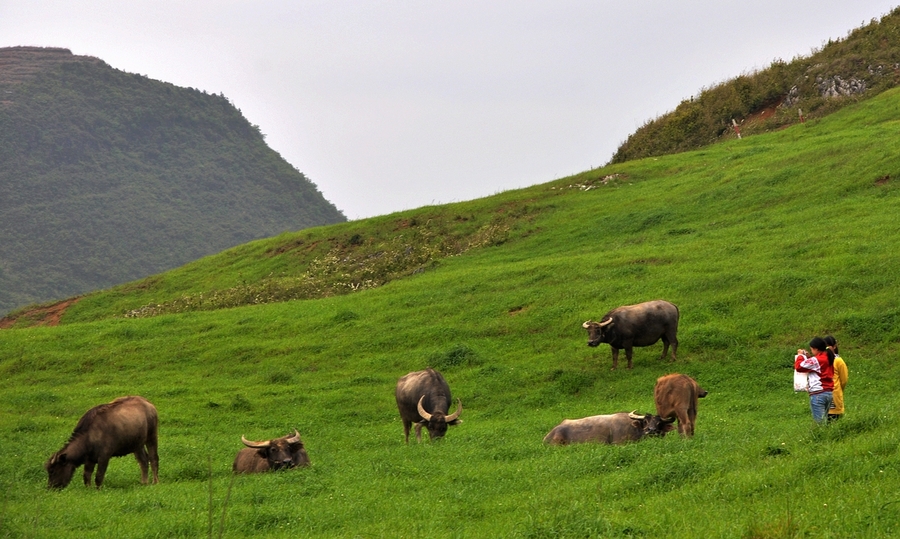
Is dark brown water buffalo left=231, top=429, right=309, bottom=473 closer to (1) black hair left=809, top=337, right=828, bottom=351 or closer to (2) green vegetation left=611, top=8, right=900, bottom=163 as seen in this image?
(1) black hair left=809, top=337, right=828, bottom=351

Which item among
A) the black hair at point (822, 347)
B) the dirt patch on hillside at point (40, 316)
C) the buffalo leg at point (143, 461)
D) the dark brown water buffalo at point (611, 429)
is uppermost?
the dirt patch on hillside at point (40, 316)

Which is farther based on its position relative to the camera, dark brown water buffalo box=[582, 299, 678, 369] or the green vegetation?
the green vegetation

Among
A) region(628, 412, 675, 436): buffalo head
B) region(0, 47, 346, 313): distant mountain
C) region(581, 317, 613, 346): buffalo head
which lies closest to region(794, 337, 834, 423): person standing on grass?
region(628, 412, 675, 436): buffalo head

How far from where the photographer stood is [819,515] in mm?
9320

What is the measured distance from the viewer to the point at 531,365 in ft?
85.8

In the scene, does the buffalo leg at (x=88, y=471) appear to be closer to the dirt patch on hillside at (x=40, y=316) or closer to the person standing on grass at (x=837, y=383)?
the person standing on grass at (x=837, y=383)

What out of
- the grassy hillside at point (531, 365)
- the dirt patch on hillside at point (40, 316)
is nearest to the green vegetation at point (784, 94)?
the grassy hillside at point (531, 365)

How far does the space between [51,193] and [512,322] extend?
10818 centimetres

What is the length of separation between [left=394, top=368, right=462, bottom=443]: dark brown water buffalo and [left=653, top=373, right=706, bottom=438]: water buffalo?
4454mm

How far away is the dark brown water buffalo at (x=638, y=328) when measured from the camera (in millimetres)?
25156

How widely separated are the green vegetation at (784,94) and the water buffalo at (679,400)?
37.7 m

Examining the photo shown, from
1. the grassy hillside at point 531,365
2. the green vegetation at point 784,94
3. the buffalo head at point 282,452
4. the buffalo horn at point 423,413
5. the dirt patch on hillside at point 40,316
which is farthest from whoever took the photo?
the green vegetation at point 784,94

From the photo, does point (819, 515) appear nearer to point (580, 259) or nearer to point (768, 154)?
point (580, 259)

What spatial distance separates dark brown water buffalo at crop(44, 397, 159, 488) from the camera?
16297 millimetres
